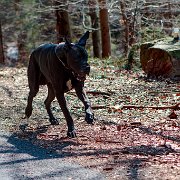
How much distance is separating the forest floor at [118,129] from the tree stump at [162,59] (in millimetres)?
607

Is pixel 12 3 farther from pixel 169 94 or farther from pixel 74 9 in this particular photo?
pixel 169 94

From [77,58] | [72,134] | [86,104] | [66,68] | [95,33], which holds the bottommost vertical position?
[95,33]

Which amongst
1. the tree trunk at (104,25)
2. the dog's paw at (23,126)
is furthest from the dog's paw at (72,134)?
the tree trunk at (104,25)

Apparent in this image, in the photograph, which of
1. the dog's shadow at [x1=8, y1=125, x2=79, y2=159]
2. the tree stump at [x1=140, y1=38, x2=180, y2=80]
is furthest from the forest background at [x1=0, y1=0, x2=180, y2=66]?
the dog's shadow at [x1=8, y1=125, x2=79, y2=159]

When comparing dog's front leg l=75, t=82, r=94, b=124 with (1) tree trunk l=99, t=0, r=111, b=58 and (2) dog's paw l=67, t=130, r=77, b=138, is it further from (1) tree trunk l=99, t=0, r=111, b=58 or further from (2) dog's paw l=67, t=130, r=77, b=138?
(1) tree trunk l=99, t=0, r=111, b=58

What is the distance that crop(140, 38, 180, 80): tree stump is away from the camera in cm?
1303

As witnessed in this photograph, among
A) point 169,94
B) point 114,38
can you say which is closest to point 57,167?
point 169,94

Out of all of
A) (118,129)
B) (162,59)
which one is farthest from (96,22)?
(118,129)

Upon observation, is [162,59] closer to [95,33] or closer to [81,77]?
[81,77]

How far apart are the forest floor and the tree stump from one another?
23.9 inches

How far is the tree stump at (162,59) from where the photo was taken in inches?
513

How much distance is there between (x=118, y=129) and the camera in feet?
24.1

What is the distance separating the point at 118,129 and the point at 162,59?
6.40 m

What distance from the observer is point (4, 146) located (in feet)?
22.5
